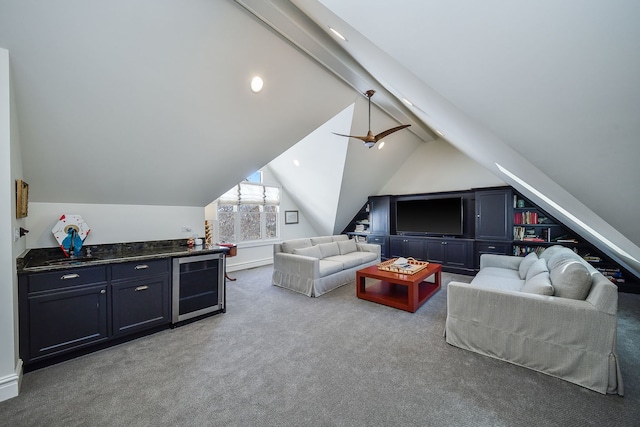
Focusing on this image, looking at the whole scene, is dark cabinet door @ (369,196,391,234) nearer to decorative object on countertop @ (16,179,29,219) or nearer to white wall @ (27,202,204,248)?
white wall @ (27,202,204,248)

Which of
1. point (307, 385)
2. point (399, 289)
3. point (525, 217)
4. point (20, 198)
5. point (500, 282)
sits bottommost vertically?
point (307, 385)

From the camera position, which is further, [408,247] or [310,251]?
[408,247]

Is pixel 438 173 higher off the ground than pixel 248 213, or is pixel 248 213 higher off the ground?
pixel 438 173

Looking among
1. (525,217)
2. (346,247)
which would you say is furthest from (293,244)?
(525,217)

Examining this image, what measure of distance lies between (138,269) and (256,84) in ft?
7.95

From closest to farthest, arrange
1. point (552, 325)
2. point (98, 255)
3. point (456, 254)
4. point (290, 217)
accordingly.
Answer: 1. point (552, 325)
2. point (98, 255)
3. point (456, 254)
4. point (290, 217)

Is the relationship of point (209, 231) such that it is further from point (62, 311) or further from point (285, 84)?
point (285, 84)

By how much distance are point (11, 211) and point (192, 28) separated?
200 cm

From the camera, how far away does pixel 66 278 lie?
2.36m

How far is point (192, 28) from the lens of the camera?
217 centimetres

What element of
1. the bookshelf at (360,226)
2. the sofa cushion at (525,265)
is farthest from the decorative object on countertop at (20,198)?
the bookshelf at (360,226)

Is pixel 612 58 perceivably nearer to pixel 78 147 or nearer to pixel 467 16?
pixel 467 16

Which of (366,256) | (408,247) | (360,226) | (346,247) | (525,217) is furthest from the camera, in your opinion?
(360,226)

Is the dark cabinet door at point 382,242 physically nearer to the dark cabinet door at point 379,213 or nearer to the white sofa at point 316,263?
the dark cabinet door at point 379,213
